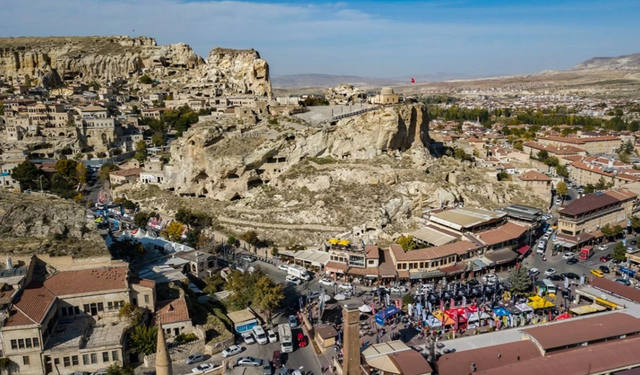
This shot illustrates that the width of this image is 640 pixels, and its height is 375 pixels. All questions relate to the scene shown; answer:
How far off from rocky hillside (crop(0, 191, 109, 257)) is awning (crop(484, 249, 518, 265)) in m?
26.1

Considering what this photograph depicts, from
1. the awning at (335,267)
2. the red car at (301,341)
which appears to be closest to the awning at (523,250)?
the awning at (335,267)

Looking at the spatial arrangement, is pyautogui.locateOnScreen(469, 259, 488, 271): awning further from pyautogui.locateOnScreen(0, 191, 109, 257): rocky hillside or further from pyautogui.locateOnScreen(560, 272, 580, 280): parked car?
pyautogui.locateOnScreen(0, 191, 109, 257): rocky hillside

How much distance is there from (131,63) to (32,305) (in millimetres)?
84549

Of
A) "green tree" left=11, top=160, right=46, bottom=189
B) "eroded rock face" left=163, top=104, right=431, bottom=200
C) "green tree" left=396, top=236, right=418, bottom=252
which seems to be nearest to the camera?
"green tree" left=396, top=236, right=418, bottom=252

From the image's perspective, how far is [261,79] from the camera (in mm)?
85875

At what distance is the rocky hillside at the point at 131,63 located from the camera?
8606cm

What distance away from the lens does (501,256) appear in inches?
1439

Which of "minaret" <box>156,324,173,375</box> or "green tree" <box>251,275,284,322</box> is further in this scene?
"green tree" <box>251,275,284,322</box>

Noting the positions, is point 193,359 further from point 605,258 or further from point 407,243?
point 605,258

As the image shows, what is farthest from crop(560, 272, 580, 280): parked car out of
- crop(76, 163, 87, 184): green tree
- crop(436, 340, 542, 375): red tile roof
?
crop(76, 163, 87, 184): green tree

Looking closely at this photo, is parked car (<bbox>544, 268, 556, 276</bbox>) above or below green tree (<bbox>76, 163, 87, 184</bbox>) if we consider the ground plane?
below

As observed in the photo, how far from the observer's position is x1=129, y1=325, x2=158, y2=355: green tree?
22.9m

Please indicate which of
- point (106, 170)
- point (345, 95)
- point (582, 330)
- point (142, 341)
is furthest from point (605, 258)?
point (106, 170)

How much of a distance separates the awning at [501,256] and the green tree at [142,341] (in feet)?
79.3
